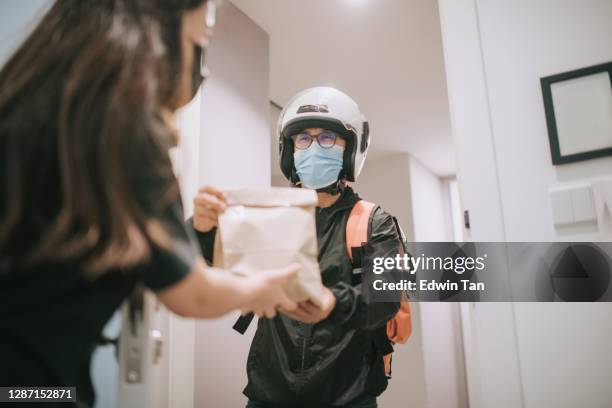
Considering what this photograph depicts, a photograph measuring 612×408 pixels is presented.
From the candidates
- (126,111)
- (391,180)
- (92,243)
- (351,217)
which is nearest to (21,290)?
(92,243)

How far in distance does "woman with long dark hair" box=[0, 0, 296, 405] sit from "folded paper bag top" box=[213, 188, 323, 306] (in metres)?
0.29

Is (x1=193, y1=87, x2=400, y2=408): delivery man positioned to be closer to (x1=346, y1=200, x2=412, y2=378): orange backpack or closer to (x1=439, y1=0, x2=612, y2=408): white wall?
(x1=346, y1=200, x2=412, y2=378): orange backpack

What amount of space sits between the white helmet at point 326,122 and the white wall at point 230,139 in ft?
1.88

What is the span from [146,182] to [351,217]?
853 millimetres

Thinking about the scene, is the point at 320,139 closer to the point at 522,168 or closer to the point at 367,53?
the point at 522,168

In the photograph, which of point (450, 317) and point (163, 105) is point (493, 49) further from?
point (450, 317)

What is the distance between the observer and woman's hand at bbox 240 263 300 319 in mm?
709

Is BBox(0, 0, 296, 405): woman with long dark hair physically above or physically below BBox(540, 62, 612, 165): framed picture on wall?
below

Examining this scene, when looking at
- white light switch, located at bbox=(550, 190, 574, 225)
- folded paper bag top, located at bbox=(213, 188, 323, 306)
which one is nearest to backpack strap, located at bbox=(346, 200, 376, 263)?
folded paper bag top, located at bbox=(213, 188, 323, 306)

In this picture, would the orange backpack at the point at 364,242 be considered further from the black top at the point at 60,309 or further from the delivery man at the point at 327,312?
the black top at the point at 60,309

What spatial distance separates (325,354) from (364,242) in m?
0.33

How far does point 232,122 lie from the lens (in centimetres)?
224

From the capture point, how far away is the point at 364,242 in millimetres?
1253

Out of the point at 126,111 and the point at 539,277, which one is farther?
the point at 539,277
